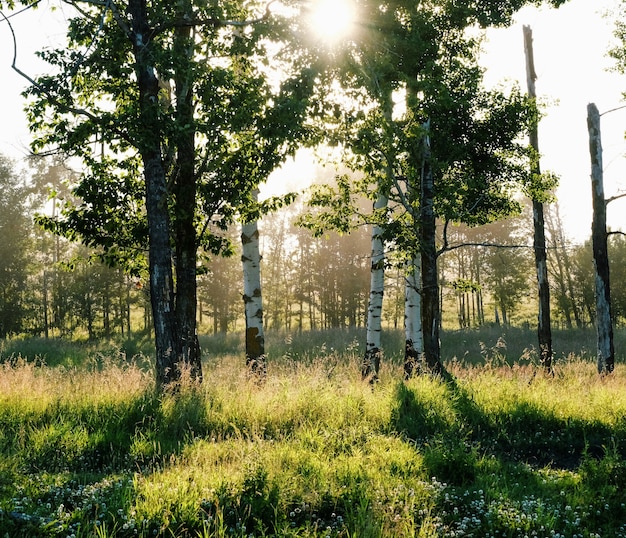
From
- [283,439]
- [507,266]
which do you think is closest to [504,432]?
[283,439]

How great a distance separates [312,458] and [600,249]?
11.2 m

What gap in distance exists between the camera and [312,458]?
510 cm

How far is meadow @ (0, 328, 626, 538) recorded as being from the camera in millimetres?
3893

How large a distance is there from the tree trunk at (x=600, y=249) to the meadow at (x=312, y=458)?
3577mm

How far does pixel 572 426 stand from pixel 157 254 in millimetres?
7032

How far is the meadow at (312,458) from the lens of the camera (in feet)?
12.8

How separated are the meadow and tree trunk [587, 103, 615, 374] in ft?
11.7

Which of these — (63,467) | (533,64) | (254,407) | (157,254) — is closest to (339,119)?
(157,254)

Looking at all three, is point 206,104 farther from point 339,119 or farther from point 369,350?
point 369,350

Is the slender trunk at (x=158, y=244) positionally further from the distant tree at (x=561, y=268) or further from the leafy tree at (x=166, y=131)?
the distant tree at (x=561, y=268)

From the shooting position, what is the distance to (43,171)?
1460 inches

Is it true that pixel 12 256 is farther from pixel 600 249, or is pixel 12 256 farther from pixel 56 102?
pixel 600 249

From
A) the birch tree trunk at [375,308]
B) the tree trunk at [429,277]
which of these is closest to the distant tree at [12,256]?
the birch tree trunk at [375,308]

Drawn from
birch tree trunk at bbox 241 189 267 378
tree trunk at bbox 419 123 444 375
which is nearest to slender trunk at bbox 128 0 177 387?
birch tree trunk at bbox 241 189 267 378
